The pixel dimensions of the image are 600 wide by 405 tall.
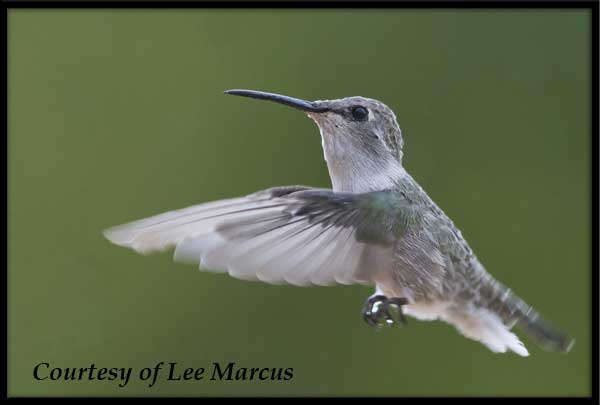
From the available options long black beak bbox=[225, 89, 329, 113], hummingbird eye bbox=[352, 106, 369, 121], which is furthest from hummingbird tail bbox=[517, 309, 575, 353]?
long black beak bbox=[225, 89, 329, 113]

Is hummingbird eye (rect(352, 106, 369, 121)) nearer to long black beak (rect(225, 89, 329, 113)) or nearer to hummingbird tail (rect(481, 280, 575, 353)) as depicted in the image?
long black beak (rect(225, 89, 329, 113))

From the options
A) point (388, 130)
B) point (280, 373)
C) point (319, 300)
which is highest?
point (388, 130)

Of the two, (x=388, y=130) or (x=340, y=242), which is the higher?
(x=388, y=130)

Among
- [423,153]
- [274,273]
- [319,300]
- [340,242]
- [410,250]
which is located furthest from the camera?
[423,153]

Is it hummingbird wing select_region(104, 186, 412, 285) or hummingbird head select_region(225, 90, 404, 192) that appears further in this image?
hummingbird head select_region(225, 90, 404, 192)

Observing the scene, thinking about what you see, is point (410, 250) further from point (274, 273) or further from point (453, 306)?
point (274, 273)

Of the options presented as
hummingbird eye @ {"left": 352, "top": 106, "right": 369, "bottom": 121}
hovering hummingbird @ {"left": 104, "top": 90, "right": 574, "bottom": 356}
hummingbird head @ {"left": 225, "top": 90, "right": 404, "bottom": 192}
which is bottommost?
hovering hummingbird @ {"left": 104, "top": 90, "right": 574, "bottom": 356}

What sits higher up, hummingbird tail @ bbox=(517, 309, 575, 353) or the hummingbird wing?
the hummingbird wing

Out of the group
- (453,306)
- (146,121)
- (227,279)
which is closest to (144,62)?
(146,121)
